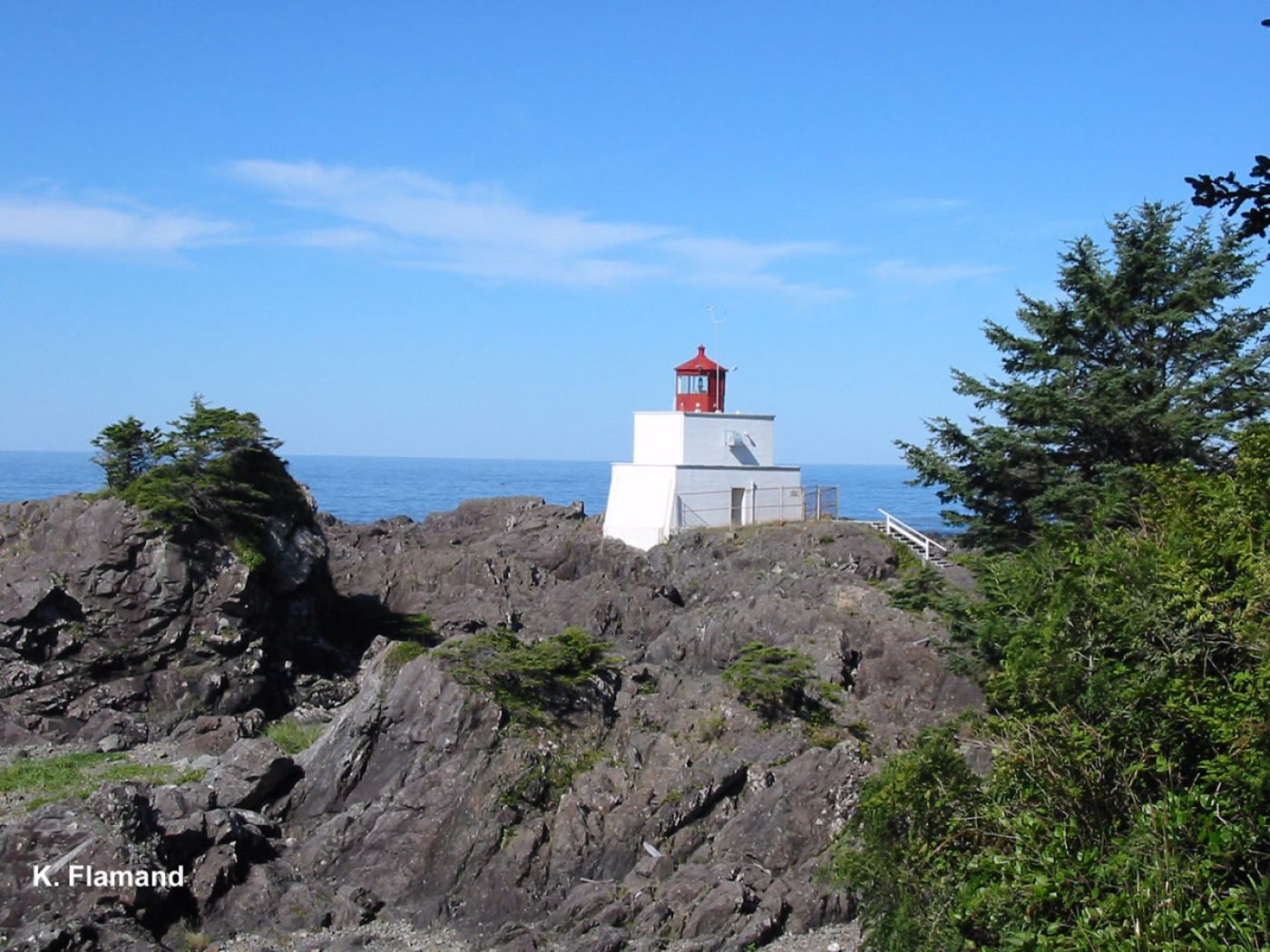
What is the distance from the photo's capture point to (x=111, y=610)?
33562mm

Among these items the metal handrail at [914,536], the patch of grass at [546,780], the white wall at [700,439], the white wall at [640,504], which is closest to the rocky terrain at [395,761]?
the patch of grass at [546,780]

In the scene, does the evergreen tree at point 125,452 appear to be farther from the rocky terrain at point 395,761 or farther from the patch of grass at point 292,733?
the patch of grass at point 292,733

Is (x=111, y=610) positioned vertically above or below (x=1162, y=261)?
below

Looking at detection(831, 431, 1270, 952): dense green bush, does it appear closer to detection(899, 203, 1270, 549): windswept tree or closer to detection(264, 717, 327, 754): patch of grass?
detection(899, 203, 1270, 549): windswept tree

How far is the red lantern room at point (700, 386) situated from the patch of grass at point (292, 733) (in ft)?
65.2

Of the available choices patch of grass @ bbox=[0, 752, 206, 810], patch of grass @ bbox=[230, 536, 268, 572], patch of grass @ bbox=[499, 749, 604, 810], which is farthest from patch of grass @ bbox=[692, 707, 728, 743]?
patch of grass @ bbox=[230, 536, 268, 572]

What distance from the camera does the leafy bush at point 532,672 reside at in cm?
2389

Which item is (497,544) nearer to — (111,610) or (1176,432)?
(111,610)

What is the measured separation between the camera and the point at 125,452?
3672 cm

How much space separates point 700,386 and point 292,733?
2175cm

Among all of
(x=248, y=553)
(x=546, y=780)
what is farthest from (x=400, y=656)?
(x=248, y=553)

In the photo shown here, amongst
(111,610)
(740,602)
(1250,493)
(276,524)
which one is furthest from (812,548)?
(1250,493)


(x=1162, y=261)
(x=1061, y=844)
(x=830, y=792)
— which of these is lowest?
(x=830, y=792)

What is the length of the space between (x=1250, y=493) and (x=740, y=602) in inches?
887
